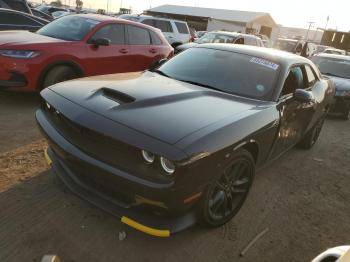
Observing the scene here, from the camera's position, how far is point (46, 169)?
402cm

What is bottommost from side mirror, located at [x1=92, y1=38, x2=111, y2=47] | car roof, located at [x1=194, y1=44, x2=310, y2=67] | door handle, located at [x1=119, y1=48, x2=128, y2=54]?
door handle, located at [x1=119, y1=48, x2=128, y2=54]

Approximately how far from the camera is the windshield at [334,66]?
389 inches

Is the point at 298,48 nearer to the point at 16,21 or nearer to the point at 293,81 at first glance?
the point at 16,21

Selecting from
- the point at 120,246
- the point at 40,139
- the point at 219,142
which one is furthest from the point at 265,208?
the point at 40,139

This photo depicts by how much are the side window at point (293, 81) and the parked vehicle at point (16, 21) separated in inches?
294

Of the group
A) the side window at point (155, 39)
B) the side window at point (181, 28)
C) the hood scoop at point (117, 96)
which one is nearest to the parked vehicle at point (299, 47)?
the side window at point (181, 28)

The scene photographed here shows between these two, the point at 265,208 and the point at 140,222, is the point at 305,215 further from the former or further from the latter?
the point at 140,222

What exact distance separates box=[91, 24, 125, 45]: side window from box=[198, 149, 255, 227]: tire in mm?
4523

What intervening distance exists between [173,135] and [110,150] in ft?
1.72

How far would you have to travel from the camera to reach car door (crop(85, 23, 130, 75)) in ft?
21.9

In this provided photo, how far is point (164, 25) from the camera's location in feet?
51.7

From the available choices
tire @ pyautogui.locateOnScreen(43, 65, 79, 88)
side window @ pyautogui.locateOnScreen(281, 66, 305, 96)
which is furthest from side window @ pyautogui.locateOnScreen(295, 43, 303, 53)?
side window @ pyautogui.locateOnScreen(281, 66, 305, 96)

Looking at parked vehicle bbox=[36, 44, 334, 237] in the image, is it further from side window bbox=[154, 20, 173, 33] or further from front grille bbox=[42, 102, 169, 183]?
side window bbox=[154, 20, 173, 33]

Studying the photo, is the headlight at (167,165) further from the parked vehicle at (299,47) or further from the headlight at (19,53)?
the parked vehicle at (299,47)
